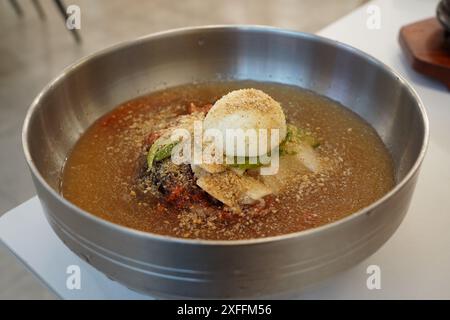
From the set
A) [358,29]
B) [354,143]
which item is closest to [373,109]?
[354,143]

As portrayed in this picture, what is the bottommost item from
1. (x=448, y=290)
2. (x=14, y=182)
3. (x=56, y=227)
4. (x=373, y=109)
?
(x=14, y=182)

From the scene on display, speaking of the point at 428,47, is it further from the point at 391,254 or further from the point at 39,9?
the point at 39,9

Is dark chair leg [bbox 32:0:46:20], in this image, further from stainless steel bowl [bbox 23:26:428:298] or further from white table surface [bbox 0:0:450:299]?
white table surface [bbox 0:0:450:299]

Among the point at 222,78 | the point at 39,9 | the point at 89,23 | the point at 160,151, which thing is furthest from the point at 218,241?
the point at 39,9

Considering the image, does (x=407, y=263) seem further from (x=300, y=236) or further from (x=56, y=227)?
(x=56, y=227)

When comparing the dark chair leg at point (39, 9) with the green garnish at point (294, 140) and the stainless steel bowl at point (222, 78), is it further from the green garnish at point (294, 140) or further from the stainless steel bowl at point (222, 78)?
the green garnish at point (294, 140)

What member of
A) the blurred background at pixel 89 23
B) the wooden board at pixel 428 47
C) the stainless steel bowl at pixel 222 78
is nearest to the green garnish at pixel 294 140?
the stainless steel bowl at pixel 222 78
